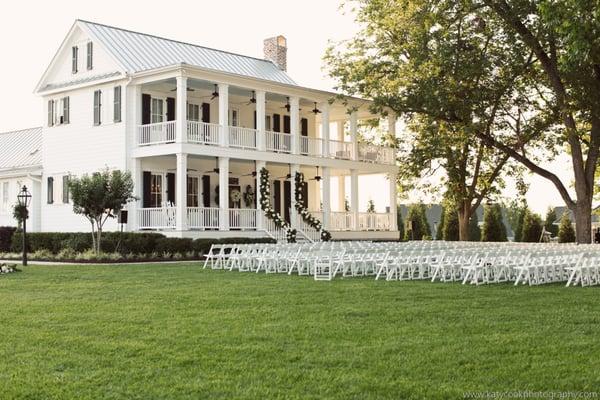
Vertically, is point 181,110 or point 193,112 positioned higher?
→ point 193,112

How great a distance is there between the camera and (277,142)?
33969 millimetres

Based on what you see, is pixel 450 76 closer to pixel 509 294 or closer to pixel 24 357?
pixel 509 294

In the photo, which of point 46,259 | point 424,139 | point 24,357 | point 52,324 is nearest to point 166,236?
point 46,259

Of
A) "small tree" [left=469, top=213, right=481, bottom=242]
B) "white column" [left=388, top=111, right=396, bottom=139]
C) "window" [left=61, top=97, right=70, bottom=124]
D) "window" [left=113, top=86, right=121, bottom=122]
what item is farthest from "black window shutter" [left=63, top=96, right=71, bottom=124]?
"small tree" [left=469, top=213, right=481, bottom=242]

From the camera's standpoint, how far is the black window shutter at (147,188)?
31.3 m

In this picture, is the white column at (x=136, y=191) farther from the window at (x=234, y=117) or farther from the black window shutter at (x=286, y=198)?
the black window shutter at (x=286, y=198)

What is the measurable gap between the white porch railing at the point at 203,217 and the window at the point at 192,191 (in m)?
2.86

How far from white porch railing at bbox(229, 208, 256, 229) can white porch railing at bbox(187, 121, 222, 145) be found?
281 centimetres

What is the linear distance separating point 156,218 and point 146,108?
15.1 feet

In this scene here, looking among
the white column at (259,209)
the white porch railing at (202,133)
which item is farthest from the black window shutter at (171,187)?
the white column at (259,209)

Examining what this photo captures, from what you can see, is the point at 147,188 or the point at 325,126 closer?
the point at 147,188

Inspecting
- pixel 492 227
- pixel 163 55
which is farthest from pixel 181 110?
pixel 492 227

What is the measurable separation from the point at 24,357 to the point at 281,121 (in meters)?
29.8

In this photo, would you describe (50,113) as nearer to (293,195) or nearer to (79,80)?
(79,80)
